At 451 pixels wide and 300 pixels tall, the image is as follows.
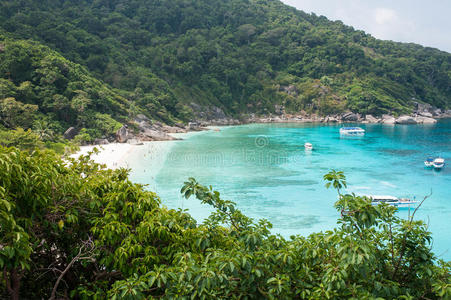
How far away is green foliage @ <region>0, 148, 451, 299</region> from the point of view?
3.28 meters

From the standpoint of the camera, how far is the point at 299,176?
26.5 metres

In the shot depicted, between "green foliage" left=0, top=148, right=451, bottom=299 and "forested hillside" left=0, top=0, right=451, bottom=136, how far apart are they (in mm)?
39786

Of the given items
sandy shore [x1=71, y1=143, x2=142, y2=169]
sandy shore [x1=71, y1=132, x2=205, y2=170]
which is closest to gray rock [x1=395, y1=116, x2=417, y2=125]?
sandy shore [x1=71, y1=132, x2=205, y2=170]

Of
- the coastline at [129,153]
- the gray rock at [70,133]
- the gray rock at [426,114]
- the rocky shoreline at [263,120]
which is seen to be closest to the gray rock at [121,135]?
the coastline at [129,153]

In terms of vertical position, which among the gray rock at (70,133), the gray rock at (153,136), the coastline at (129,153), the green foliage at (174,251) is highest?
the green foliage at (174,251)

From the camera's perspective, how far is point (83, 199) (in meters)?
4.57

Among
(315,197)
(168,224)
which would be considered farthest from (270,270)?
(315,197)

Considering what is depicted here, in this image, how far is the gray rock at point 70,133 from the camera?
3784 centimetres

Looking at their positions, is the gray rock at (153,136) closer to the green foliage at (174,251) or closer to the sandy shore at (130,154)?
the sandy shore at (130,154)

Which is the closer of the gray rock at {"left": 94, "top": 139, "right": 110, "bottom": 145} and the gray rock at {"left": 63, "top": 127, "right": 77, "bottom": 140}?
the gray rock at {"left": 63, "top": 127, "right": 77, "bottom": 140}

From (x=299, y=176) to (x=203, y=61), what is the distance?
69.4m

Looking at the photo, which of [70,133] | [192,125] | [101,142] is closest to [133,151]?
[101,142]

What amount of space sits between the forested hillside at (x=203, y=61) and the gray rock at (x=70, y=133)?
7.92ft

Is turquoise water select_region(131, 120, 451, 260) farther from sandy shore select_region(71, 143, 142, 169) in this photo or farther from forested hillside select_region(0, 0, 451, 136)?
forested hillside select_region(0, 0, 451, 136)
